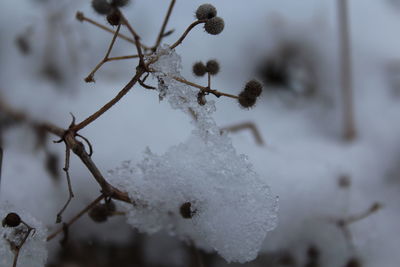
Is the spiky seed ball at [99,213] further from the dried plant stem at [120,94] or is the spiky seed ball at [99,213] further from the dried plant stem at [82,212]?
the dried plant stem at [120,94]

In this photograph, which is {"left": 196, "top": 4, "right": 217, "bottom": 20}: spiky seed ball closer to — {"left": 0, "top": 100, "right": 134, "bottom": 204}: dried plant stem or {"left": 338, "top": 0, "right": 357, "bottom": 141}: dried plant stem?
{"left": 0, "top": 100, "right": 134, "bottom": 204}: dried plant stem

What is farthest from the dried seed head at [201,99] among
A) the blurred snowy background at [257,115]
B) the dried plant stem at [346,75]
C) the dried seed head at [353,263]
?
the dried plant stem at [346,75]

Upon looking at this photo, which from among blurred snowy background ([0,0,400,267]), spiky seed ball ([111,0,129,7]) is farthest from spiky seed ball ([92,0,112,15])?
blurred snowy background ([0,0,400,267])

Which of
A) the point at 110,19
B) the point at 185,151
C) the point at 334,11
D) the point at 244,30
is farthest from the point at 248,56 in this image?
the point at 110,19

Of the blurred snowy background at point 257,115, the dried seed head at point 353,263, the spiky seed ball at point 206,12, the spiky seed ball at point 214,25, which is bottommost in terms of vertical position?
the dried seed head at point 353,263

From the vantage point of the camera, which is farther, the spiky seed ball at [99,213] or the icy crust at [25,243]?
the spiky seed ball at [99,213]
